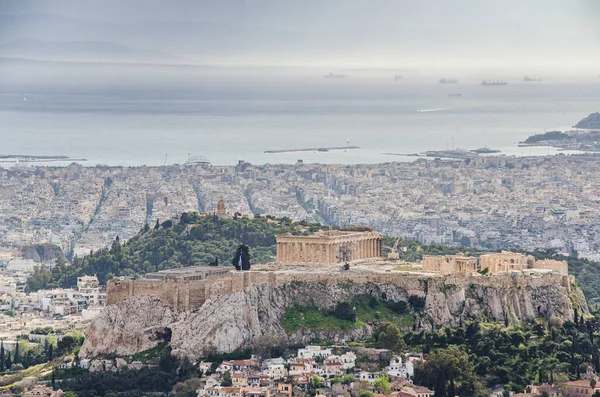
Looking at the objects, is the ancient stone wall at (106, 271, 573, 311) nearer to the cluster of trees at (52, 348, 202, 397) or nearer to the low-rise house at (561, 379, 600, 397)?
the cluster of trees at (52, 348, 202, 397)

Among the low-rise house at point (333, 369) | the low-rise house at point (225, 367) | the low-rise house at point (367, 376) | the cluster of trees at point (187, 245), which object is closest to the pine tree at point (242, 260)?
the low-rise house at point (225, 367)

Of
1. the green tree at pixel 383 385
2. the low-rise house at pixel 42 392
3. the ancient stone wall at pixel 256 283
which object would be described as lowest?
the low-rise house at pixel 42 392

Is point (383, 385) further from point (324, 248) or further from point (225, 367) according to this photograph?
point (324, 248)

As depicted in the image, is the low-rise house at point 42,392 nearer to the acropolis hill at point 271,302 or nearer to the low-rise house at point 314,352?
the acropolis hill at point 271,302

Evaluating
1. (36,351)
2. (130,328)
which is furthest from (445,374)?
(36,351)

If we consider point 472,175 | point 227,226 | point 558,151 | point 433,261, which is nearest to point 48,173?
point 472,175

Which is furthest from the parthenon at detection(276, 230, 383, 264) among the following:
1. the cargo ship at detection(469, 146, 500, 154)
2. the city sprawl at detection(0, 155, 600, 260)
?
the cargo ship at detection(469, 146, 500, 154)

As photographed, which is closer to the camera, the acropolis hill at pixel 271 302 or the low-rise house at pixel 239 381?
the low-rise house at pixel 239 381

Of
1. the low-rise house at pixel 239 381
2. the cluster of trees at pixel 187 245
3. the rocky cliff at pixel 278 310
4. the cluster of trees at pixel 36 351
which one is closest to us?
the low-rise house at pixel 239 381
